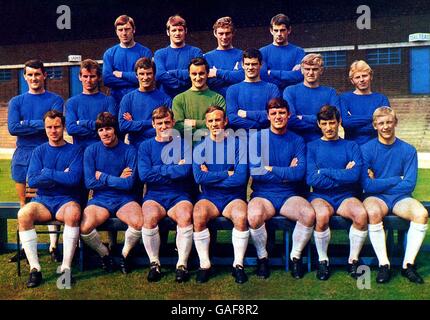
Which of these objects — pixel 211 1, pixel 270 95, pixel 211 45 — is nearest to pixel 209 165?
pixel 270 95

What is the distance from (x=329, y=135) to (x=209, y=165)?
935 millimetres

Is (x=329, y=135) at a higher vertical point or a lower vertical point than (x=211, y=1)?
lower

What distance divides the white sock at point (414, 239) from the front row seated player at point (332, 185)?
327 millimetres

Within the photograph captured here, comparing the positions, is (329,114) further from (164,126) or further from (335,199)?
(164,126)

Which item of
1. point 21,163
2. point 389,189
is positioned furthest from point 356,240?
point 21,163

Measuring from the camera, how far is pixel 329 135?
3.87 metres

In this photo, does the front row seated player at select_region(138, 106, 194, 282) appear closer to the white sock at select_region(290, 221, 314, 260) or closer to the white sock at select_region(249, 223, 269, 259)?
the white sock at select_region(249, 223, 269, 259)

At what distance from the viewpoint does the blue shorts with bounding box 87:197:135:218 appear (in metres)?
3.87

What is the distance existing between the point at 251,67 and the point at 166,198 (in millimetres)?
1293

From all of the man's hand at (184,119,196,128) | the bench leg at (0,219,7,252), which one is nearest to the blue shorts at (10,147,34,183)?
the bench leg at (0,219,7,252)

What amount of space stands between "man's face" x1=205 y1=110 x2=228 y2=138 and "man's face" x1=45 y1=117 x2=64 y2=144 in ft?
3.71

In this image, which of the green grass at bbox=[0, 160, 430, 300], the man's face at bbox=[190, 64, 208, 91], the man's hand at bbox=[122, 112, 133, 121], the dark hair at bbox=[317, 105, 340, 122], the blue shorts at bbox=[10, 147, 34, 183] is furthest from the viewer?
the blue shorts at bbox=[10, 147, 34, 183]

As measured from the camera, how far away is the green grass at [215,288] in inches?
133
